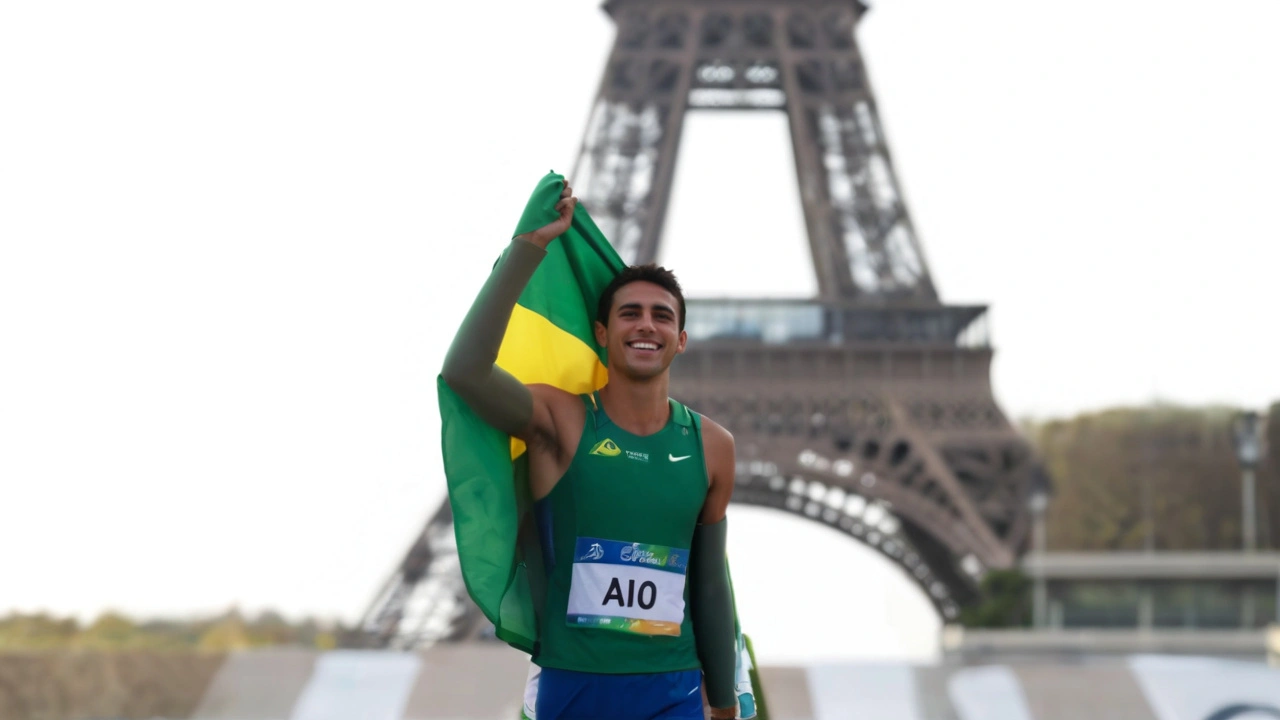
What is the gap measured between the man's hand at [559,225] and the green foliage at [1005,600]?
25026 millimetres

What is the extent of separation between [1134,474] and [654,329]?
44.3 metres

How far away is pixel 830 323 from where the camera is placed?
30.4 meters

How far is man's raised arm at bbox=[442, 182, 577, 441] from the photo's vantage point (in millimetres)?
3867

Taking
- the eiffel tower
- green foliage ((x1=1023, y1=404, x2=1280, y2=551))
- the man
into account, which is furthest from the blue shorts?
green foliage ((x1=1023, y1=404, x2=1280, y2=551))

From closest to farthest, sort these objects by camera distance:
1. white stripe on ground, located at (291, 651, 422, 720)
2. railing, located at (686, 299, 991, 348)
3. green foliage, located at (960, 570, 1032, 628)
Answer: white stripe on ground, located at (291, 651, 422, 720)
green foliage, located at (960, 570, 1032, 628)
railing, located at (686, 299, 991, 348)

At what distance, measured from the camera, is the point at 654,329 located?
4027 millimetres

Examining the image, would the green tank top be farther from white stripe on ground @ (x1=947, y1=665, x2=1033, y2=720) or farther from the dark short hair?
white stripe on ground @ (x1=947, y1=665, x2=1033, y2=720)

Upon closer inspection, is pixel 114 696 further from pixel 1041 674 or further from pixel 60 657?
pixel 1041 674

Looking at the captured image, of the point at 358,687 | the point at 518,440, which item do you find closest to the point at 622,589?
the point at 518,440

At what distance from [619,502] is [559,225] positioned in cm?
62

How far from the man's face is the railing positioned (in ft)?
84.4

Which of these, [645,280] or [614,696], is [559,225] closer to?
[645,280]

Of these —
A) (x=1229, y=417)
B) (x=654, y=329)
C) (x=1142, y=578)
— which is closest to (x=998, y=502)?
(x=1142, y=578)

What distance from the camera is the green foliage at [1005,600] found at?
92.4ft
